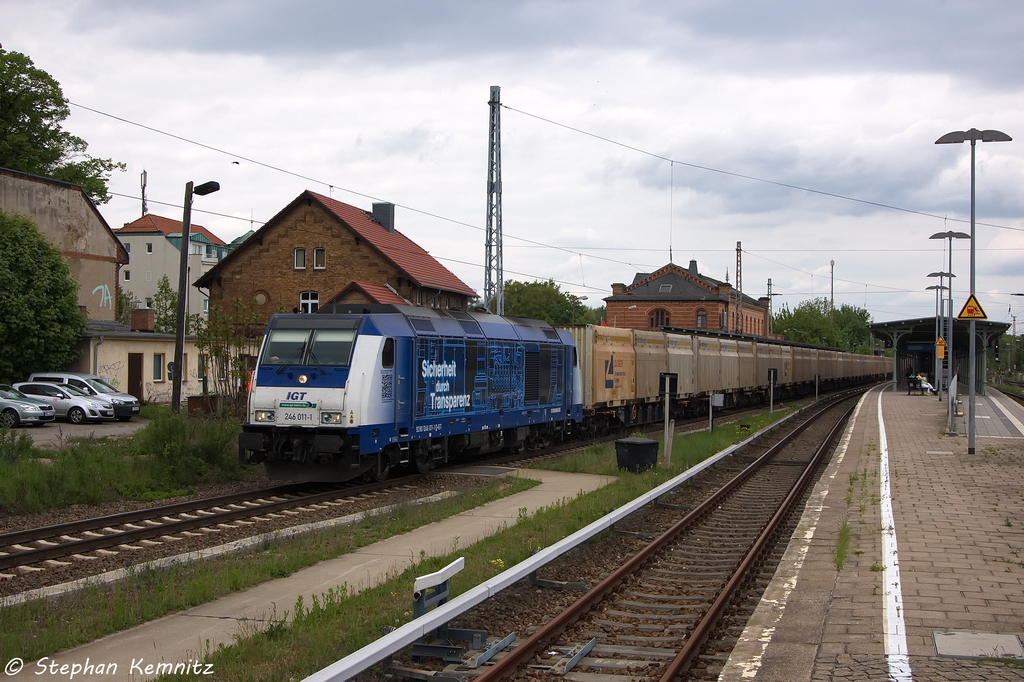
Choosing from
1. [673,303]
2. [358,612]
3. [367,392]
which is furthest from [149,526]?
[673,303]

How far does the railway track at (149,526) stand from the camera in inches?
401

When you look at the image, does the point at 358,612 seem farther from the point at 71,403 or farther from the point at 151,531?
the point at 71,403

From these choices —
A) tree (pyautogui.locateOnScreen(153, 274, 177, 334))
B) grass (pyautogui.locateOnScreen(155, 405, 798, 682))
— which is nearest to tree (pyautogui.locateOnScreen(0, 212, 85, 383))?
grass (pyautogui.locateOnScreen(155, 405, 798, 682))

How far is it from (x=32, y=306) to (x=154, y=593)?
90.2 ft

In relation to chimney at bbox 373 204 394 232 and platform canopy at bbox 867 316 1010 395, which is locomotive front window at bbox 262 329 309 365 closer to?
chimney at bbox 373 204 394 232

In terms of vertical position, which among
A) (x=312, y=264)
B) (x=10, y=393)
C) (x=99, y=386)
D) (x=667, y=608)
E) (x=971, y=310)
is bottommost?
(x=667, y=608)

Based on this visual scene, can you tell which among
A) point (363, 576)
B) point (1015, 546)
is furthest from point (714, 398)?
point (363, 576)

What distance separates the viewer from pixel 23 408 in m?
26.2

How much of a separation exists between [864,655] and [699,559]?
3.99 m

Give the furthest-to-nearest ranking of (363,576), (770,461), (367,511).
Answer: (770,461), (367,511), (363,576)

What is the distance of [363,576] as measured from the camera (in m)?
9.25

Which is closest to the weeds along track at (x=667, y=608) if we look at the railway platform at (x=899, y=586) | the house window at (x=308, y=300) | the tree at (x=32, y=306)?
the railway platform at (x=899, y=586)

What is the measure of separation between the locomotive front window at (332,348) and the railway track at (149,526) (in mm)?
2155

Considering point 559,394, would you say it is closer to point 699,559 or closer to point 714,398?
point 714,398
